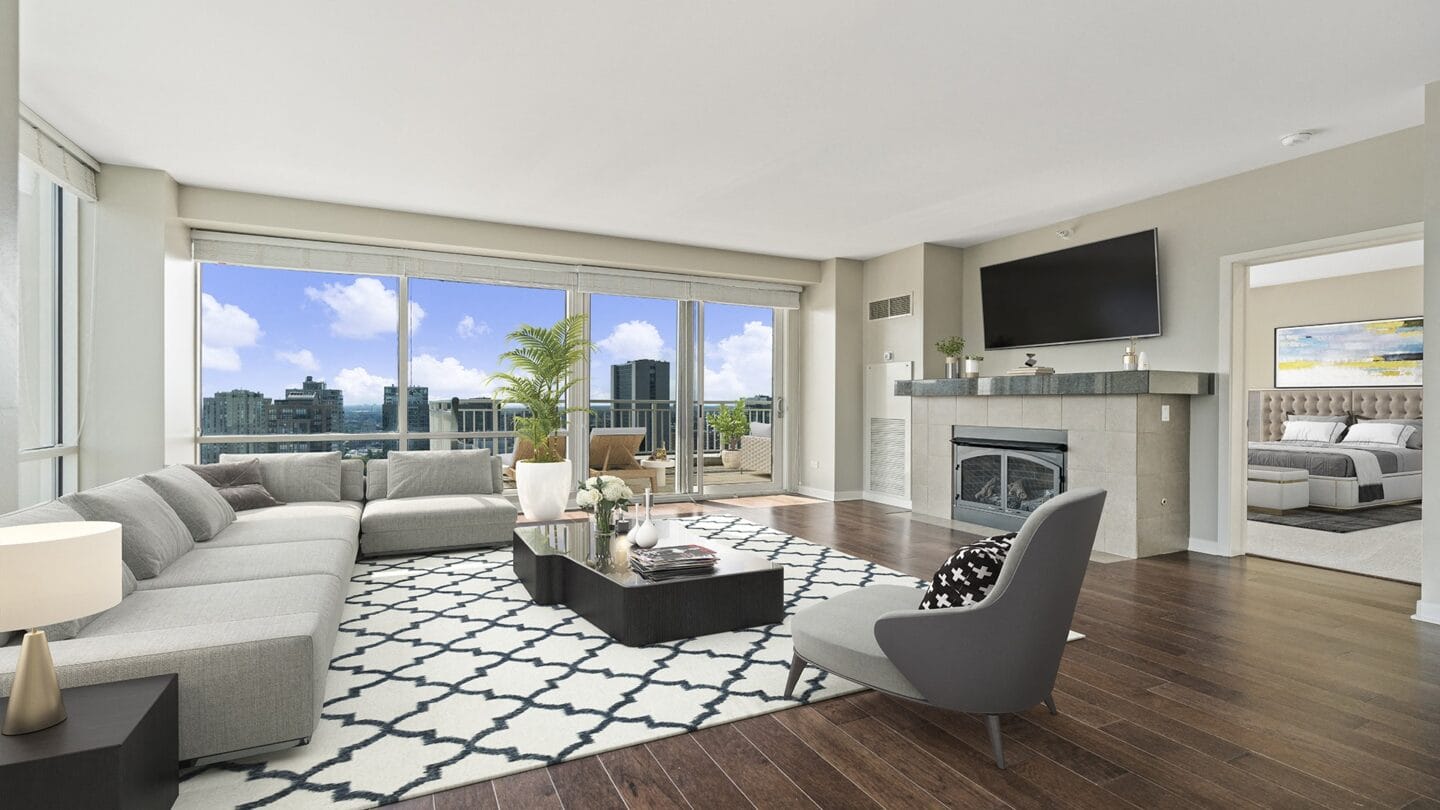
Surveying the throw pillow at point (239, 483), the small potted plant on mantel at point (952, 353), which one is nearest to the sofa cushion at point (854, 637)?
the throw pillow at point (239, 483)

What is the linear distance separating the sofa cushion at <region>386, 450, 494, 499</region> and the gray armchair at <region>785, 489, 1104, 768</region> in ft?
13.1

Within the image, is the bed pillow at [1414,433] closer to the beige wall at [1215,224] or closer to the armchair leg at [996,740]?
the beige wall at [1215,224]

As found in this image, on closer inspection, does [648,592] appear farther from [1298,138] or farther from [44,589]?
[1298,138]

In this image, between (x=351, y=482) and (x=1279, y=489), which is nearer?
(x=351, y=482)

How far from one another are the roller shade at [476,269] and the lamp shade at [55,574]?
15.6ft

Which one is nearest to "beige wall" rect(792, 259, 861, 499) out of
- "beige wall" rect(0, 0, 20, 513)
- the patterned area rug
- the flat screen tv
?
the flat screen tv

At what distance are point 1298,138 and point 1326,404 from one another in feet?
19.0

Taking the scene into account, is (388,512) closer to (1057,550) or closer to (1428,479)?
(1057,550)

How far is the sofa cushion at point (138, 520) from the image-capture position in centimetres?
274

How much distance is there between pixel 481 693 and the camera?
2.67 m

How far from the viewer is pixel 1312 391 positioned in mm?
8508

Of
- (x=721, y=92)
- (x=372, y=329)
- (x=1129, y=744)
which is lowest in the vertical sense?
(x=1129, y=744)

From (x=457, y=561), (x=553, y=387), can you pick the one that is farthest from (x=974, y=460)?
(x=457, y=561)

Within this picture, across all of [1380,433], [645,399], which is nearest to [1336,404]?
[1380,433]
